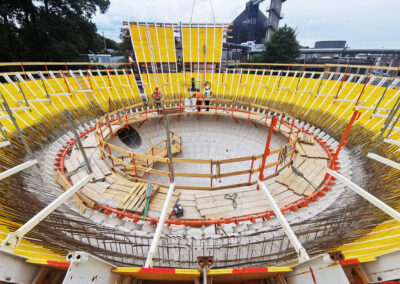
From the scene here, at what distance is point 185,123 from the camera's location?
16.0 meters

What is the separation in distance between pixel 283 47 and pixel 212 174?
33.6 m

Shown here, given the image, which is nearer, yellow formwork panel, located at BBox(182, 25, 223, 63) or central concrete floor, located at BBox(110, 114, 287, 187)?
central concrete floor, located at BBox(110, 114, 287, 187)

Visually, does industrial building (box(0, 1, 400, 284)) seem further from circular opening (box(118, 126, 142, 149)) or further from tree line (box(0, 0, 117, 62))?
tree line (box(0, 0, 117, 62))

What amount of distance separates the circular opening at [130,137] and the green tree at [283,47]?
29794 millimetres

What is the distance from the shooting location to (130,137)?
13.9m

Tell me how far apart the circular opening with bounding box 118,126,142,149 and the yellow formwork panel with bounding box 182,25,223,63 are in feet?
43.7

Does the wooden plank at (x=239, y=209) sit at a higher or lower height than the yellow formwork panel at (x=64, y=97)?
lower

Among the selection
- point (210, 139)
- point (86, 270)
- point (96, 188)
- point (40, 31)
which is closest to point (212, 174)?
point (96, 188)

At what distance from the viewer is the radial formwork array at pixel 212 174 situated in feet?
15.8

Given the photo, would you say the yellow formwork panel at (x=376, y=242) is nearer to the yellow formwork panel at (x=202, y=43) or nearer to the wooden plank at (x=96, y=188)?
the wooden plank at (x=96, y=188)

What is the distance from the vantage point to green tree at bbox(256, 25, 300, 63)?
1270 inches

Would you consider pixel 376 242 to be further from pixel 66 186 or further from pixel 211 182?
pixel 66 186

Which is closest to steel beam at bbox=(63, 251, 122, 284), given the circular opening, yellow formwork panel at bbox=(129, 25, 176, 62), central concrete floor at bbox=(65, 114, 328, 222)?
central concrete floor at bbox=(65, 114, 328, 222)

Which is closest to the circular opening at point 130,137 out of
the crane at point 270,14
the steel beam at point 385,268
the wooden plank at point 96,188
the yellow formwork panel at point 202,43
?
the wooden plank at point 96,188
